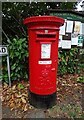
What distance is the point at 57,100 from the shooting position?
3.55 meters

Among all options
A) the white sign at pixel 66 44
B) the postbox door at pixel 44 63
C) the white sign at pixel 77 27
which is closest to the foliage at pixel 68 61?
the white sign at pixel 66 44

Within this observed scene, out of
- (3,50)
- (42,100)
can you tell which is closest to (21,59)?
(3,50)

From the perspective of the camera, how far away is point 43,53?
3.02 metres

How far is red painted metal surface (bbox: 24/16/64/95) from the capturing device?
2889 mm

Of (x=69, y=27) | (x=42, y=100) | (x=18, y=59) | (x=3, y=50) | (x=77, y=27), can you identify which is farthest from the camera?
(x=77, y=27)

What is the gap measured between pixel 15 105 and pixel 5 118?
0.38m

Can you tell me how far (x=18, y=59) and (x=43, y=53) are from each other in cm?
118

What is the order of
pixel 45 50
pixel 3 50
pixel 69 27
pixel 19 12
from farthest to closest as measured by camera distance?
pixel 19 12 < pixel 69 27 < pixel 3 50 < pixel 45 50

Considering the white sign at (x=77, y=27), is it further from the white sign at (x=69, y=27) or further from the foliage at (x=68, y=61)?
the foliage at (x=68, y=61)

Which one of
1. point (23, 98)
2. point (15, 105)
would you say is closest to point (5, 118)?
point (15, 105)

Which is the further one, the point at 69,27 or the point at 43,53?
the point at 69,27

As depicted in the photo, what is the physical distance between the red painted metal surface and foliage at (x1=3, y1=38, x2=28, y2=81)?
876 mm

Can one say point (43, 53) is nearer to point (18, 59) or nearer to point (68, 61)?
point (18, 59)

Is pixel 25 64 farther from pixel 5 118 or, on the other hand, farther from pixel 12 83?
pixel 5 118
